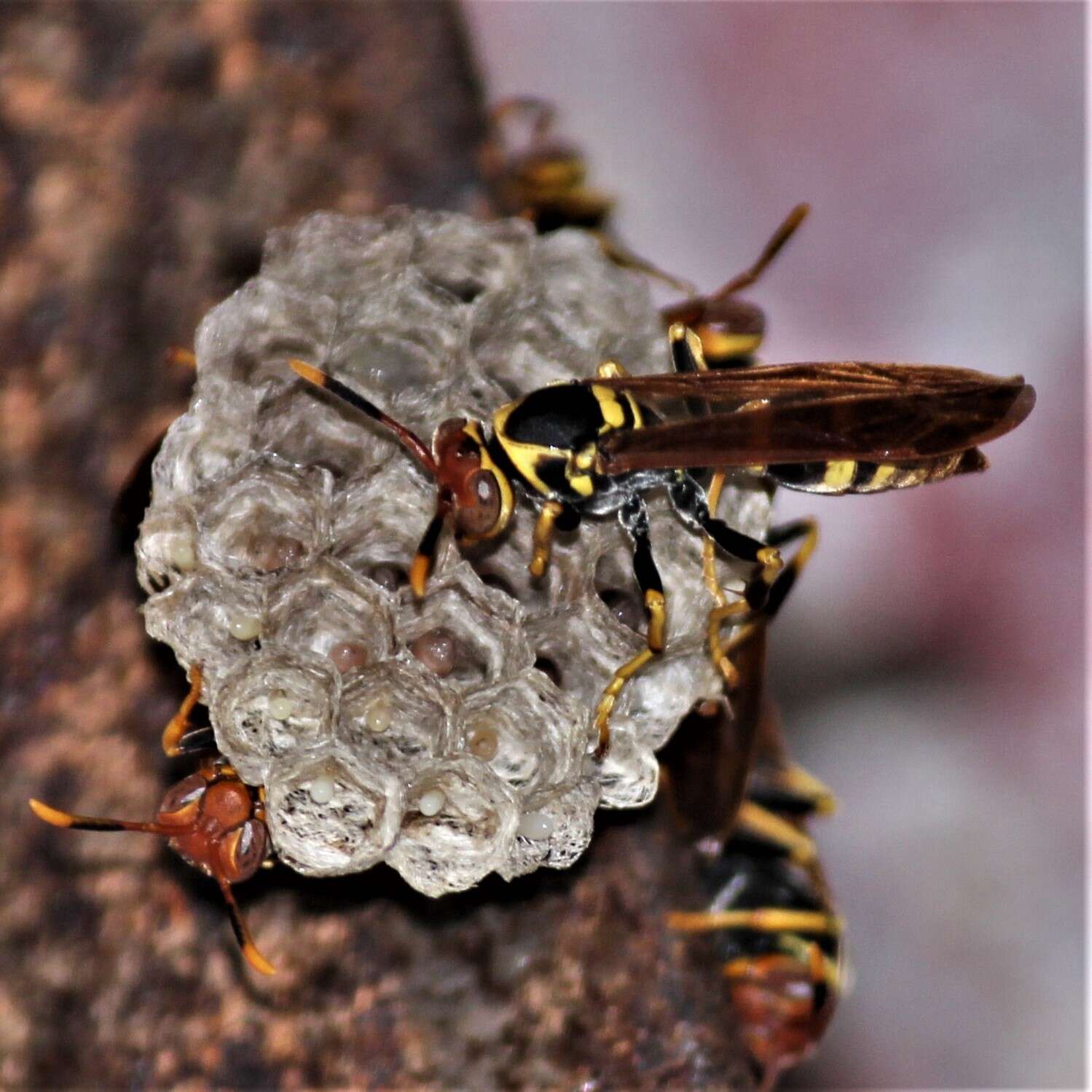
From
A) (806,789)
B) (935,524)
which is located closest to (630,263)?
(806,789)

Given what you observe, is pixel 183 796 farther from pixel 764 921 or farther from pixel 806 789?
pixel 806 789

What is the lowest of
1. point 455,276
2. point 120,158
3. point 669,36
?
point 455,276

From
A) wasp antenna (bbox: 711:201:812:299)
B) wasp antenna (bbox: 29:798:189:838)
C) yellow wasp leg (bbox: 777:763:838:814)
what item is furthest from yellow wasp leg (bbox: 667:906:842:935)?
wasp antenna (bbox: 711:201:812:299)

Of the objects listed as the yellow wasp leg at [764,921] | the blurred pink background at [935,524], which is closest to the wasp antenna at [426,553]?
the yellow wasp leg at [764,921]

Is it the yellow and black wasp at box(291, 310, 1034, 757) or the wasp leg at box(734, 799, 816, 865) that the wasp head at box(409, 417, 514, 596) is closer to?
the yellow and black wasp at box(291, 310, 1034, 757)

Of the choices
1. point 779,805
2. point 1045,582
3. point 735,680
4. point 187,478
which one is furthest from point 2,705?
point 1045,582

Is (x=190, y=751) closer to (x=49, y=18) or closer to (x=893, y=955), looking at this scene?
(x=49, y=18)
